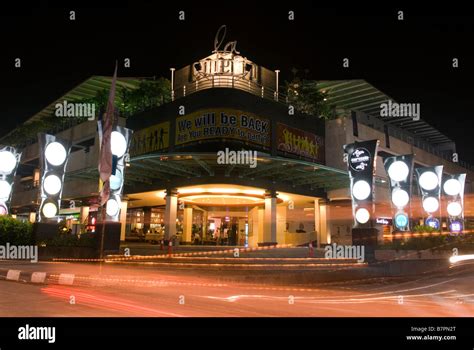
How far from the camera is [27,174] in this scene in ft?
202

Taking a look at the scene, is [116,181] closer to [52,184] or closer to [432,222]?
[52,184]

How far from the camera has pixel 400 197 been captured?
28922 mm

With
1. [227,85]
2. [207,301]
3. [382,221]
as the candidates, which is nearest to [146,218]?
[227,85]

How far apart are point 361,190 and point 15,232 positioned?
64.1ft

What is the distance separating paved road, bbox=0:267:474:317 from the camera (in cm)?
903

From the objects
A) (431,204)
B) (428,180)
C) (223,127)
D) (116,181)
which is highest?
(223,127)

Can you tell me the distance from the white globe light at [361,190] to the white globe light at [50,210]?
16987 mm

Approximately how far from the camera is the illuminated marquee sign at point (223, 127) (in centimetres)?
3008

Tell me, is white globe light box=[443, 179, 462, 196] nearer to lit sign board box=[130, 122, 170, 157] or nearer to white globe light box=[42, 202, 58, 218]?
lit sign board box=[130, 122, 170, 157]

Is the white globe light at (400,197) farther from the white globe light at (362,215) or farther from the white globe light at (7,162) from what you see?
the white globe light at (7,162)

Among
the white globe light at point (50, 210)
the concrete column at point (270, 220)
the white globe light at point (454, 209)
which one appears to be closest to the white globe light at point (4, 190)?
the white globe light at point (50, 210)
